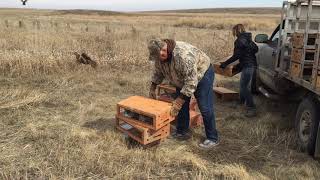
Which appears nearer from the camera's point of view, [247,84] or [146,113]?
[146,113]

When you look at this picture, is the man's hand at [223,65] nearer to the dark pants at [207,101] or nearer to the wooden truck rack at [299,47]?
the wooden truck rack at [299,47]

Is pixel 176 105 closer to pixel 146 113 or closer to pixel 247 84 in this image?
pixel 146 113

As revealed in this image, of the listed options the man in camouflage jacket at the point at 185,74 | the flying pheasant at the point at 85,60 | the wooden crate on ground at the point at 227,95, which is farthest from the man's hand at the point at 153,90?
the flying pheasant at the point at 85,60

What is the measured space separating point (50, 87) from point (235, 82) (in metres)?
4.31

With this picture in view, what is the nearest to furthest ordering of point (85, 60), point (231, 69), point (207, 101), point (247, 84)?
point (207, 101) < point (247, 84) < point (231, 69) < point (85, 60)

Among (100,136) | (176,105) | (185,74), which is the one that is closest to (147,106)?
(176,105)

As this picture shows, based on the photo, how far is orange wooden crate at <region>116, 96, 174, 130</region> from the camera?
17.8 ft

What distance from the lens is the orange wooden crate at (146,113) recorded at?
544 centimetres

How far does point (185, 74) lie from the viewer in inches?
211

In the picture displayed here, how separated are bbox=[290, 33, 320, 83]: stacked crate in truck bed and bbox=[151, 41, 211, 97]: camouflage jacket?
1198mm

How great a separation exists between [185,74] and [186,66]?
11 centimetres

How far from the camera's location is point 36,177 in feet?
15.8

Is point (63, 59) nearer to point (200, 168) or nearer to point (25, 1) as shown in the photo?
point (25, 1)

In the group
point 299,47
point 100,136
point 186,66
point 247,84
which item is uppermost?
point 299,47
